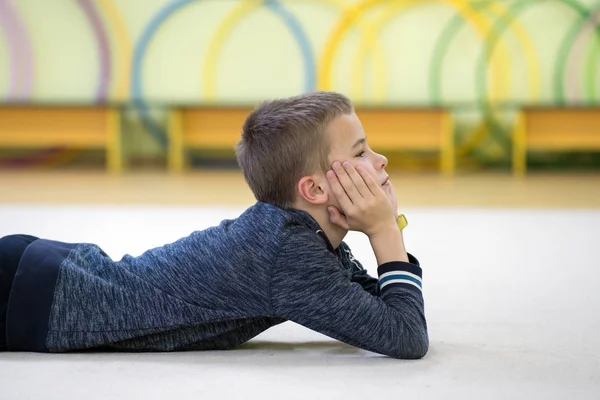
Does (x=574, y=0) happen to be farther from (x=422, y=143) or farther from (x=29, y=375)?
(x=29, y=375)

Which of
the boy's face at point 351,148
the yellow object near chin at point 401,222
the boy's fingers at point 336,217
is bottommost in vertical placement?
the yellow object near chin at point 401,222

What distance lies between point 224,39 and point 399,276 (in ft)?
16.1

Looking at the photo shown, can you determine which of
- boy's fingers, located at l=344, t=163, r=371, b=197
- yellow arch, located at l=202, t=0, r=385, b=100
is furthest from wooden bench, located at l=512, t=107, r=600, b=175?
boy's fingers, located at l=344, t=163, r=371, b=197

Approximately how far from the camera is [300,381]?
990 millimetres

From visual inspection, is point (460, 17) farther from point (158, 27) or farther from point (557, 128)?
point (158, 27)

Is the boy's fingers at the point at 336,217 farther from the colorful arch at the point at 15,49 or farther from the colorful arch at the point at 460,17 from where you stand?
the colorful arch at the point at 15,49

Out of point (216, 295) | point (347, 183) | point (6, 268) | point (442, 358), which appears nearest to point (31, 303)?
point (6, 268)

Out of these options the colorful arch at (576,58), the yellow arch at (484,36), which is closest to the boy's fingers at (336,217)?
the yellow arch at (484,36)

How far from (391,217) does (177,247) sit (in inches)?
12.1

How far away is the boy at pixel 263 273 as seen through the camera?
1099 mm

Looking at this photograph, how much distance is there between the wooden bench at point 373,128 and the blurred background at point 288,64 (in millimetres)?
16

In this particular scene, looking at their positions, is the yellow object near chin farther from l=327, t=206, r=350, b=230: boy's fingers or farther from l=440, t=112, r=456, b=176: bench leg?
l=440, t=112, r=456, b=176: bench leg

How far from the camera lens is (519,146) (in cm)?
532

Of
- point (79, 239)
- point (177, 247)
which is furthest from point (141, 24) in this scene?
point (177, 247)
